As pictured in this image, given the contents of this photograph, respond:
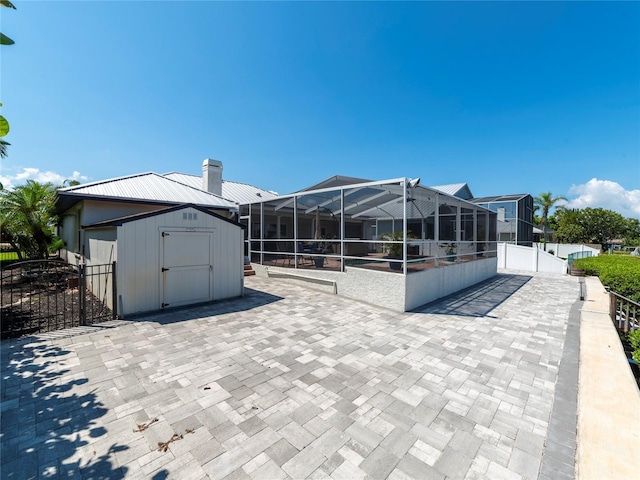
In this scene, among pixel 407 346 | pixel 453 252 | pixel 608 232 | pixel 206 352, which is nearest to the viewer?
pixel 206 352

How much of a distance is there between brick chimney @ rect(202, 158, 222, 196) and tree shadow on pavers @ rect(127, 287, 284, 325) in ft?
24.3

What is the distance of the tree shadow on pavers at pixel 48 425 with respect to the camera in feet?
7.03

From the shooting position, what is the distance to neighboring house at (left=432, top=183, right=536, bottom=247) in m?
21.9

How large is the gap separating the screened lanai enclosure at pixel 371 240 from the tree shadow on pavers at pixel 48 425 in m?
6.14

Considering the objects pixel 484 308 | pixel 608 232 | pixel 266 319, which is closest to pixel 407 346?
pixel 266 319

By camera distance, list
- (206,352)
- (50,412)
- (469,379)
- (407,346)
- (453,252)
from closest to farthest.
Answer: (50,412)
(469,379)
(206,352)
(407,346)
(453,252)

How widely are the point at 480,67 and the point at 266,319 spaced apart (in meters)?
15.4

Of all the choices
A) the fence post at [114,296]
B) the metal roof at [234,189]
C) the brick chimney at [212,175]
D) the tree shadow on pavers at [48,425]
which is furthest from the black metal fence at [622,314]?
the brick chimney at [212,175]

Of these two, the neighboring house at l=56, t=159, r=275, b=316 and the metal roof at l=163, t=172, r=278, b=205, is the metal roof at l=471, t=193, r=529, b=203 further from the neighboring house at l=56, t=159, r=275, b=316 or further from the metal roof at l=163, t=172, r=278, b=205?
the neighboring house at l=56, t=159, r=275, b=316

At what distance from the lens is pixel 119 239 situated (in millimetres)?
5926

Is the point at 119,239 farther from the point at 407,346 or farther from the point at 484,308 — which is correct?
the point at 484,308

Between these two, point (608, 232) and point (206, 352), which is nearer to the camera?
point (206, 352)

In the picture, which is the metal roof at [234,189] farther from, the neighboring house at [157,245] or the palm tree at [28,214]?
the palm tree at [28,214]

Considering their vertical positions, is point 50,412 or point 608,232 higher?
point 608,232
